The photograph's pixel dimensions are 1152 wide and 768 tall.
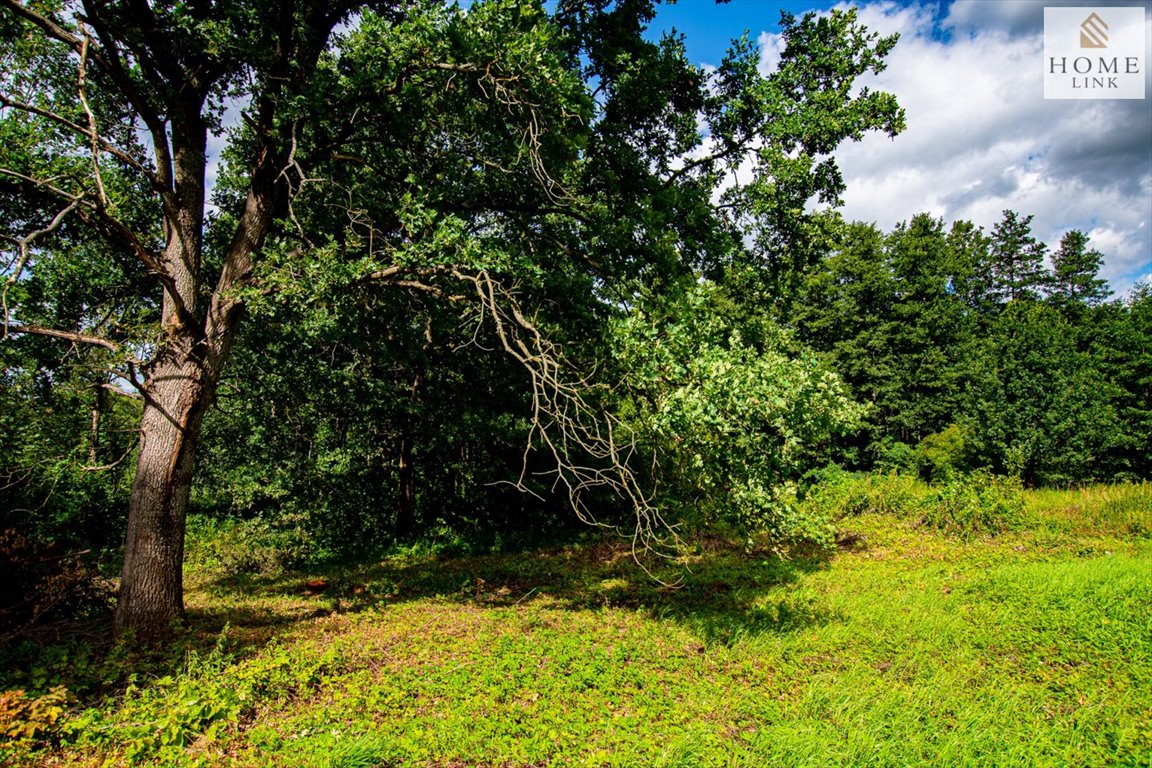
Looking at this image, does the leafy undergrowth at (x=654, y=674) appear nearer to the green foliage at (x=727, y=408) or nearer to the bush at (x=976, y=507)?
the green foliage at (x=727, y=408)

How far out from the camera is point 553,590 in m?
9.34

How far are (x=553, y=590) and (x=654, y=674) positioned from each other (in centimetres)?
371

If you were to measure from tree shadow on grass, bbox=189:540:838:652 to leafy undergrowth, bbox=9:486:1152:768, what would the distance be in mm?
64

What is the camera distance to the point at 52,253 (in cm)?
832

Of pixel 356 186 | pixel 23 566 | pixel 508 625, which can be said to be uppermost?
pixel 356 186

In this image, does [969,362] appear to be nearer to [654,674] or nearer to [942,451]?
[942,451]

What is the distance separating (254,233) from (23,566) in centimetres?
452

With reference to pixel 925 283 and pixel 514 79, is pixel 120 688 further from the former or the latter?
pixel 925 283

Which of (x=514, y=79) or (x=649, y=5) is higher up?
(x=649, y=5)

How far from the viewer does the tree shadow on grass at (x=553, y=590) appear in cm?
732

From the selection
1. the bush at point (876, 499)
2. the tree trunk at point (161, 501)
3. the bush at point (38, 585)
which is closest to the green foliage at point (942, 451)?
the bush at point (876, 499)

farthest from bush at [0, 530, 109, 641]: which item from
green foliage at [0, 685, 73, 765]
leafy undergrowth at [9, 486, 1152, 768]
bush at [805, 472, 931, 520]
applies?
bush at [805, 472, 931, 520]

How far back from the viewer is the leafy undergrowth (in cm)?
436

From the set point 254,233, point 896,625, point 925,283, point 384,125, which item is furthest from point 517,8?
point 925,283
